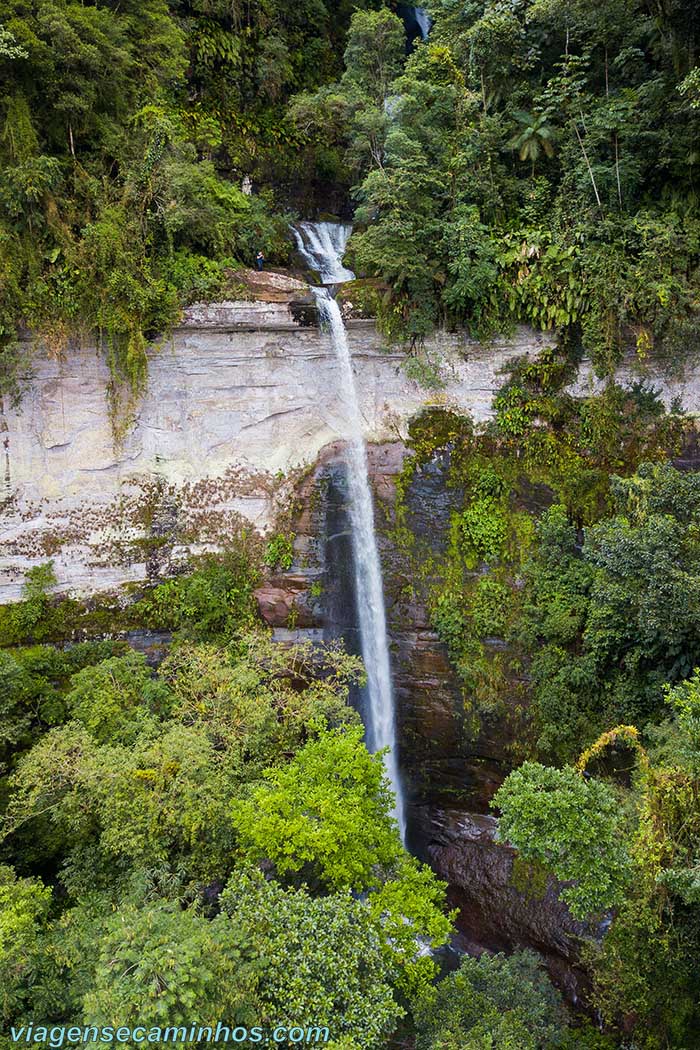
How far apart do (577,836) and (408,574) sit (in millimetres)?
6756

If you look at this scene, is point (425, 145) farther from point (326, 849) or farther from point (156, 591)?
point (326, 849)

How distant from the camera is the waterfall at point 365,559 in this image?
11781 mm

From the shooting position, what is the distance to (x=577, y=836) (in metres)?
6.16

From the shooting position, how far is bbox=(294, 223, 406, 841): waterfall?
38.7 feet

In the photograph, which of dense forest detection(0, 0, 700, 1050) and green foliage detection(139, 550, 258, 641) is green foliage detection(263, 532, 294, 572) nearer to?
dense forest detection(0, 0, 700, 1050)

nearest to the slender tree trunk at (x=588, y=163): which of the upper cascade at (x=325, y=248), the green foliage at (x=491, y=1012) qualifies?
the upper cascade at (x=325, y=248)

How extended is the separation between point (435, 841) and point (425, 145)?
45.0ft

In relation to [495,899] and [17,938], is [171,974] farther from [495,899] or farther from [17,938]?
[495,899]

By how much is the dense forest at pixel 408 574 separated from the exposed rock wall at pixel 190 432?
48 cm

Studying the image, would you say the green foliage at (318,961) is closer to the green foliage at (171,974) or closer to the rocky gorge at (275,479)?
the green foliage at (171,974)

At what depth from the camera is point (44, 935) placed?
680 cm

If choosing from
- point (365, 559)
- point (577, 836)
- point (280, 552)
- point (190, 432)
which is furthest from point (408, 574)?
point (577, 836)

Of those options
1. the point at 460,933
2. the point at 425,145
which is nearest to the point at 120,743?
the point at 460,933

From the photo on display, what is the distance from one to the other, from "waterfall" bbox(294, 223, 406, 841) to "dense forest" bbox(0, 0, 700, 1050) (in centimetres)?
71
